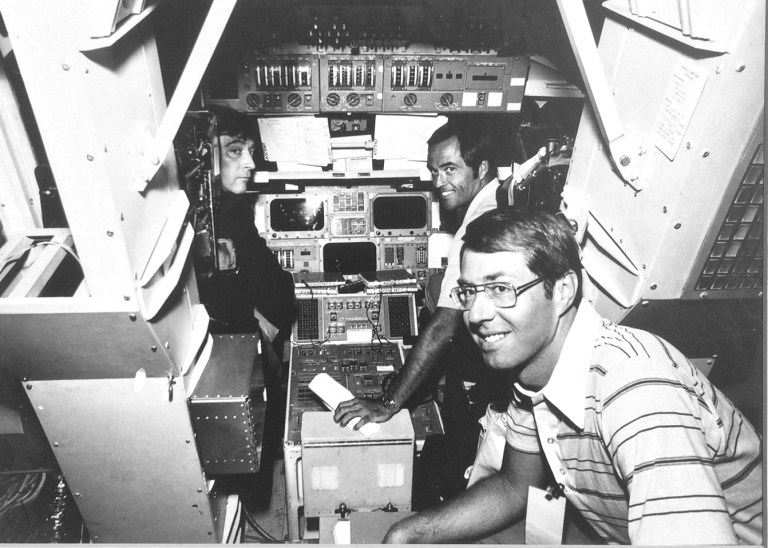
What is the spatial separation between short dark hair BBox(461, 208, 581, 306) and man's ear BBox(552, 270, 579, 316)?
21 mm

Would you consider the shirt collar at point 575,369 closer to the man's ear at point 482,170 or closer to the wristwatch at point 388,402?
the wristwatch at point 388,402

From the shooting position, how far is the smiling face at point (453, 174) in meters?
3.05

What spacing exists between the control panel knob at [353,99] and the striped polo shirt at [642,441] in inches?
78.8

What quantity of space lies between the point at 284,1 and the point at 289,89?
18.5 inches

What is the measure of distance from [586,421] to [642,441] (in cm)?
25

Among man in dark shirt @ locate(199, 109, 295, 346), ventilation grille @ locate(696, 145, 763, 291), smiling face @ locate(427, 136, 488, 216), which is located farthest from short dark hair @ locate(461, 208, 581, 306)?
man in dark shirt @ locate(199, 109, 295, 346)

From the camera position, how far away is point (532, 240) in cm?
156

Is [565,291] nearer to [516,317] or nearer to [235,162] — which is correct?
[516,317]

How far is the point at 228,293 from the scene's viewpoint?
2.69 m

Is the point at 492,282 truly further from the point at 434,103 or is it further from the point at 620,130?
the point at 434,103

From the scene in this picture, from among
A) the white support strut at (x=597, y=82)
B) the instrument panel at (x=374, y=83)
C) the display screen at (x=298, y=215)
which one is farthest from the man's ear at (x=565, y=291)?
the display screen at (x=298, y=215)

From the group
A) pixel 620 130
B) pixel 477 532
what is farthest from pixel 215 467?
pixel 620 130

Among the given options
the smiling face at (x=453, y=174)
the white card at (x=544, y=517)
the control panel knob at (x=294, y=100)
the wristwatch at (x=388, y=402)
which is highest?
the control panel knob at (x=294, y=100)

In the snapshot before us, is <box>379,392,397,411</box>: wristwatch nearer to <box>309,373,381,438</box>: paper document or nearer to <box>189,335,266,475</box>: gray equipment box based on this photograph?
<box>309,373,381,438</box>: paper document
